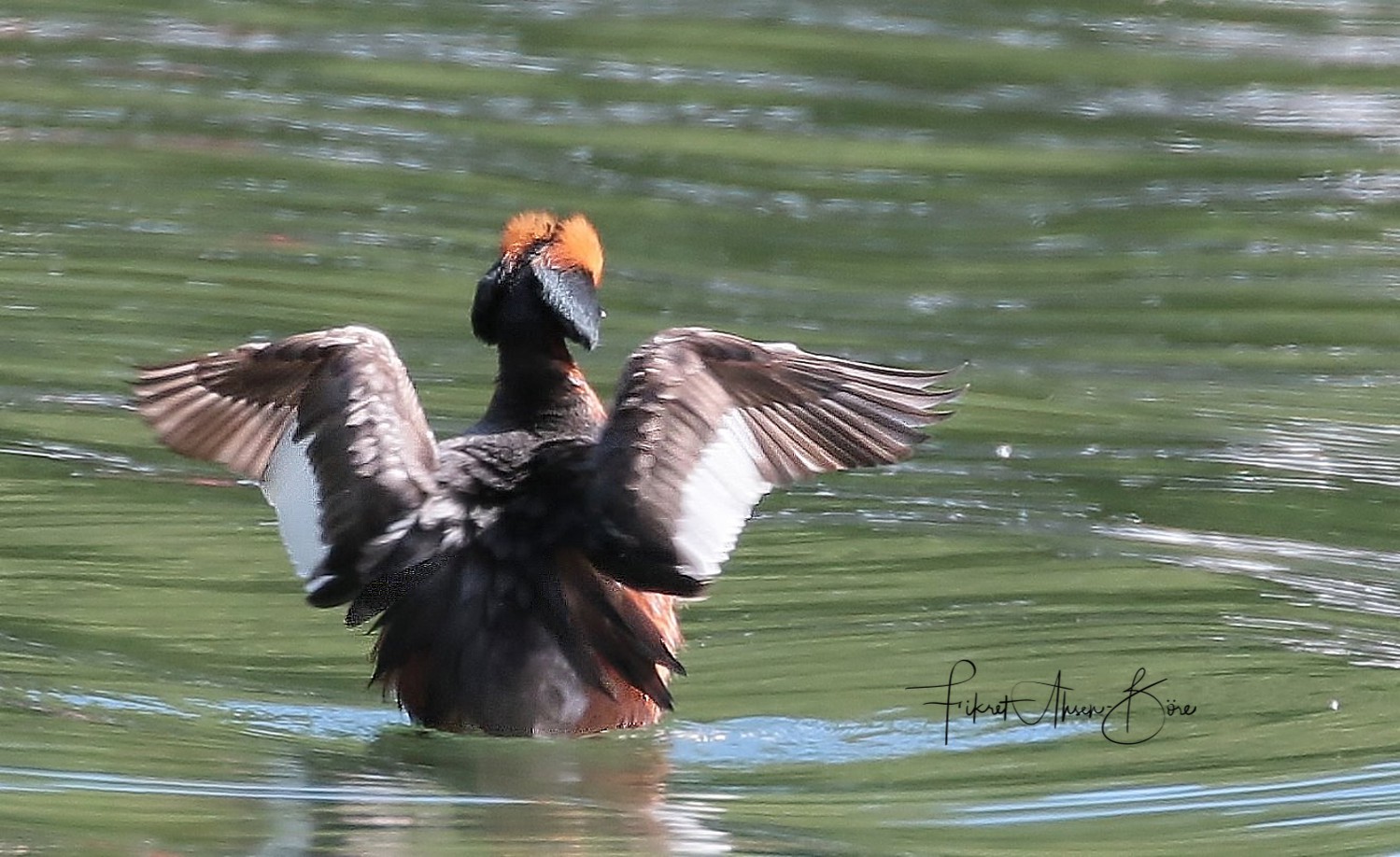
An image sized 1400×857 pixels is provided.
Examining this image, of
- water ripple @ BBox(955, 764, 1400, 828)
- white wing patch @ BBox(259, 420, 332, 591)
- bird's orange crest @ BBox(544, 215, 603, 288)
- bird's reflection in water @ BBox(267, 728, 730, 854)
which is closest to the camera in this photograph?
bird's reflection in water @ BBox(267, 728, 730, 854)

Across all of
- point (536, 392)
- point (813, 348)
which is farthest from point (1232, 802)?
point (813, 348)

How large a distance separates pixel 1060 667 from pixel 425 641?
1798mm

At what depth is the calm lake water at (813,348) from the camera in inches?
281

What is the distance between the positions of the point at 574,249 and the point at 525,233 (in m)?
0.14

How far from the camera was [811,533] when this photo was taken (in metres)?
9.35

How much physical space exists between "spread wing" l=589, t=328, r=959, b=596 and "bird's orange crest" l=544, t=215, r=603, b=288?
0.48m

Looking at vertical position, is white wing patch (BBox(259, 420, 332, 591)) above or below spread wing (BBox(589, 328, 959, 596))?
below

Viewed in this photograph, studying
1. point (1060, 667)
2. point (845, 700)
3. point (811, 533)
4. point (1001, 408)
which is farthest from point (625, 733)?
point (1001, 408)

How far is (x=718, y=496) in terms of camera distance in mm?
7457
